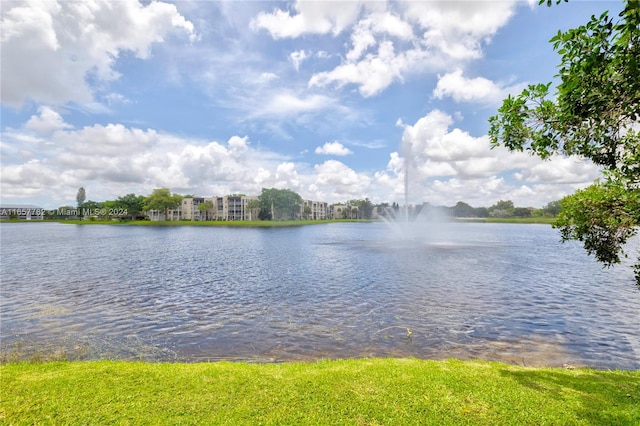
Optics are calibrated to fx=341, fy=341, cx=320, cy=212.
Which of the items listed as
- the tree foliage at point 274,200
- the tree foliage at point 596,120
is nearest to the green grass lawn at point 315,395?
the tree foliage at point 596,120

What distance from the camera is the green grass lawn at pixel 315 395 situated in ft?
21.8

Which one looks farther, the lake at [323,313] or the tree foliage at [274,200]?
the tree foliage at [274,200]

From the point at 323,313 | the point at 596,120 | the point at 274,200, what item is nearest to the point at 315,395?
the point at 596,120

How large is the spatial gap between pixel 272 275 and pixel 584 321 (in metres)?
23.8

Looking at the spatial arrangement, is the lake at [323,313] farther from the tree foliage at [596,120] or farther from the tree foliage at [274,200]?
the tree foliage at [274,200]

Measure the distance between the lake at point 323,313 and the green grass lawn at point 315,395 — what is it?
438cm

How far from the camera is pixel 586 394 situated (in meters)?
7.60

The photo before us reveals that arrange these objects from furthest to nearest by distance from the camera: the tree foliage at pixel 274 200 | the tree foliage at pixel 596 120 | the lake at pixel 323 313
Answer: the tree foliage at pixel 274 200
the lake at pixel 323 313
the tree foliage at pixel 596 120

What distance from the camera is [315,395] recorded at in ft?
24.8

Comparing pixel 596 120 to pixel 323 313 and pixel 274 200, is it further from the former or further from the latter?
pixel 274 200

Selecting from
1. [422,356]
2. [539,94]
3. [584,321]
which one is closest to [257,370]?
[422,356]

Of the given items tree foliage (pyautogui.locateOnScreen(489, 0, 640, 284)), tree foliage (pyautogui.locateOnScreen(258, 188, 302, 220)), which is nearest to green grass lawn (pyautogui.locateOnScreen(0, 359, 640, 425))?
tree foliage (pyautogui.locateOnScreen(489, 0, 640, 284))

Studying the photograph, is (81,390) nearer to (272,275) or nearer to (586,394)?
(586,394)

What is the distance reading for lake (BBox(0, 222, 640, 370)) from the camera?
46.0ft
